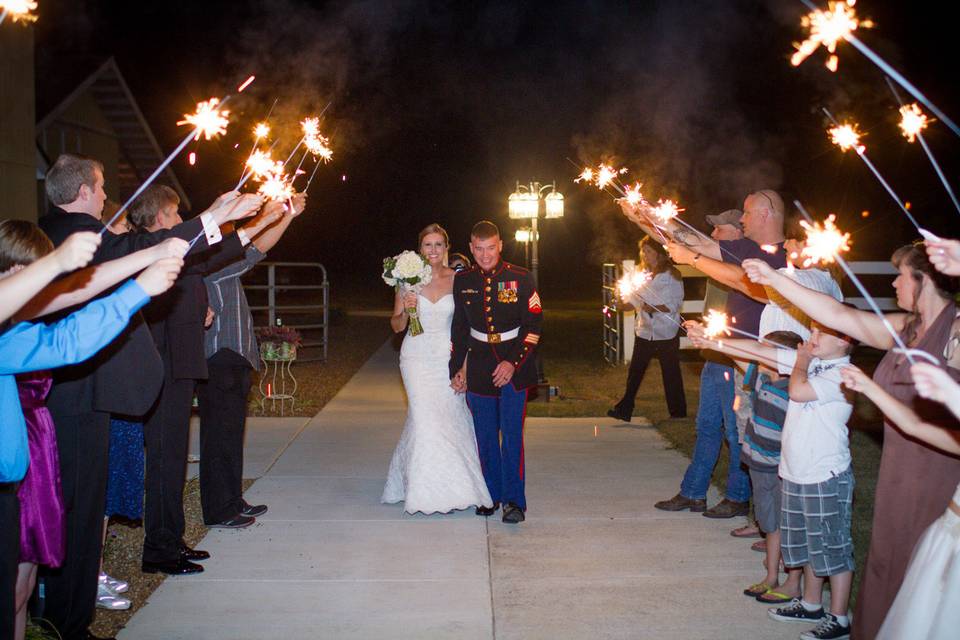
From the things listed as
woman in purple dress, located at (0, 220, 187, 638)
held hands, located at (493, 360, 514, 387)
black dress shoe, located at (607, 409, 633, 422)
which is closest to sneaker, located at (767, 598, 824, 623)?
held hands, located at (493, 360, 514, 387)

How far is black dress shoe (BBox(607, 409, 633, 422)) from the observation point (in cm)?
1005

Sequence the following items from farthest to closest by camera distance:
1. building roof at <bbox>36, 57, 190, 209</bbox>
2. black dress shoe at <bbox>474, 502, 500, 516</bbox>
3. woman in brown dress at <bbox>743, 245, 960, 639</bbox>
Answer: building roof at <bbox>36, 57, 190, 209</bbox> < black dress shoe at <bbox>474, 502, 500, 516</bbox> < woman in brown dress at <bbox>743, 245, 960, 639</bbox>

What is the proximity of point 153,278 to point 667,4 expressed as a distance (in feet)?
33.5

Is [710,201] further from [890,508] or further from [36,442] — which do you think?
[36,442]

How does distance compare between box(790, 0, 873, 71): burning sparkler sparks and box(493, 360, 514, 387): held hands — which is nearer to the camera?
box(790, 0, 873, 71): burning sparkler sparks

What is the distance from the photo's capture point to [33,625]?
13.4ft

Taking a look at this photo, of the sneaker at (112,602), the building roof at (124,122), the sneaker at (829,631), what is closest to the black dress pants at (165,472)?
the sneaker at (112,602)

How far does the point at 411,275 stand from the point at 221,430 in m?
1.84

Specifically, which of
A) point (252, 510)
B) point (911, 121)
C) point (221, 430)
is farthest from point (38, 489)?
point (911, 121)

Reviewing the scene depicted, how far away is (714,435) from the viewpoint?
21.1ft

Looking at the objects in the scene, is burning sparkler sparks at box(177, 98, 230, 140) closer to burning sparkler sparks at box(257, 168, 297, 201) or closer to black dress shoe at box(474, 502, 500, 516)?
burning sparkler sparks at box(257, 168, 297, 201)

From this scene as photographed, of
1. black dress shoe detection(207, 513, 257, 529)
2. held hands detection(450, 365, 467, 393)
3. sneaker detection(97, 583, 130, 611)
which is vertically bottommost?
sneaker detection(97, 583, 130, 611)

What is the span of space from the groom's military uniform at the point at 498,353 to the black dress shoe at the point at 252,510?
1.70 metres

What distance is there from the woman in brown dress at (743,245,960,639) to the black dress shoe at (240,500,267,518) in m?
4.17
